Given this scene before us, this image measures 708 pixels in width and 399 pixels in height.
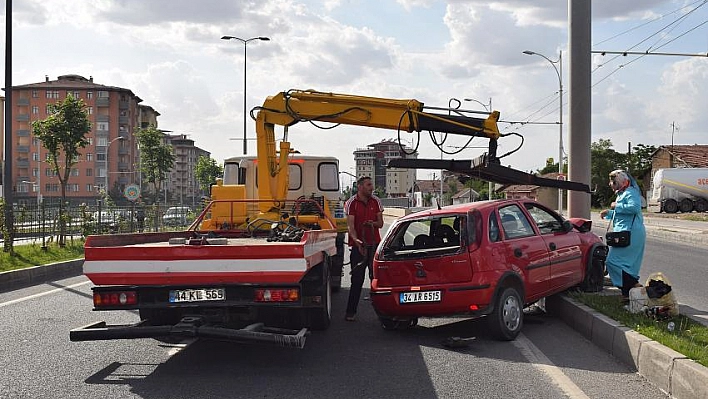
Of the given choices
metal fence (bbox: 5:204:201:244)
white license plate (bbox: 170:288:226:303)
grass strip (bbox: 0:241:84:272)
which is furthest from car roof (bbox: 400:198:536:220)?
metal fence (bbox: 5:204:201:244)

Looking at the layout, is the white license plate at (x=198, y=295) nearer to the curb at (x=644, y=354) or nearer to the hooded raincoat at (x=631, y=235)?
the curb at (x=644, y=354)

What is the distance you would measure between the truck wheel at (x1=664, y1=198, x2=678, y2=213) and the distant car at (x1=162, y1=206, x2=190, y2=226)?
1441 inches

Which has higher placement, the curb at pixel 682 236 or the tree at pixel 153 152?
the tree at pixel 153 152

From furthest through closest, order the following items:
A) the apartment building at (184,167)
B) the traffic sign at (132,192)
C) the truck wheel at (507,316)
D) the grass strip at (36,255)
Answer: the apartment building at (184,167) < the traffic sign at (132,192) < the grass strip at (36,255) < the truck wheel at (507,316)

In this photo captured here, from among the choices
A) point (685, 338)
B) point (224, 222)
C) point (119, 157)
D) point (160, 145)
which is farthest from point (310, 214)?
point (119, 157)

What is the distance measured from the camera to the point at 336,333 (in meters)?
8.82

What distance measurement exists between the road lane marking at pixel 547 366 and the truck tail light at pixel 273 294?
2.35 meters

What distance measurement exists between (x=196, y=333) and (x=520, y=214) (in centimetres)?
429

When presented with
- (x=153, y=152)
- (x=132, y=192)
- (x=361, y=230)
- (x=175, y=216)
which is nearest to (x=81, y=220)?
(x=132, y=192)

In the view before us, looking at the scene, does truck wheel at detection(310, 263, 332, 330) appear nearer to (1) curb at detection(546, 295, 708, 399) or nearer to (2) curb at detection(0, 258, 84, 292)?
(1) curb at detection(546, 295, 708, 399)

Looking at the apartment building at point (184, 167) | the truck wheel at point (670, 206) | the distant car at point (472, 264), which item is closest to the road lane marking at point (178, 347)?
the distant car at point (472, 264)

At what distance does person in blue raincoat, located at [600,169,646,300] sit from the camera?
8938 mm

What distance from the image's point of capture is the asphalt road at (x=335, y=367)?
6.02 meters

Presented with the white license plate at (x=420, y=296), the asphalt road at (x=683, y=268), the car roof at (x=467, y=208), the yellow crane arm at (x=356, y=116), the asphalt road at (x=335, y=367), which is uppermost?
the yellow crane arm at (x=356, y=116)
